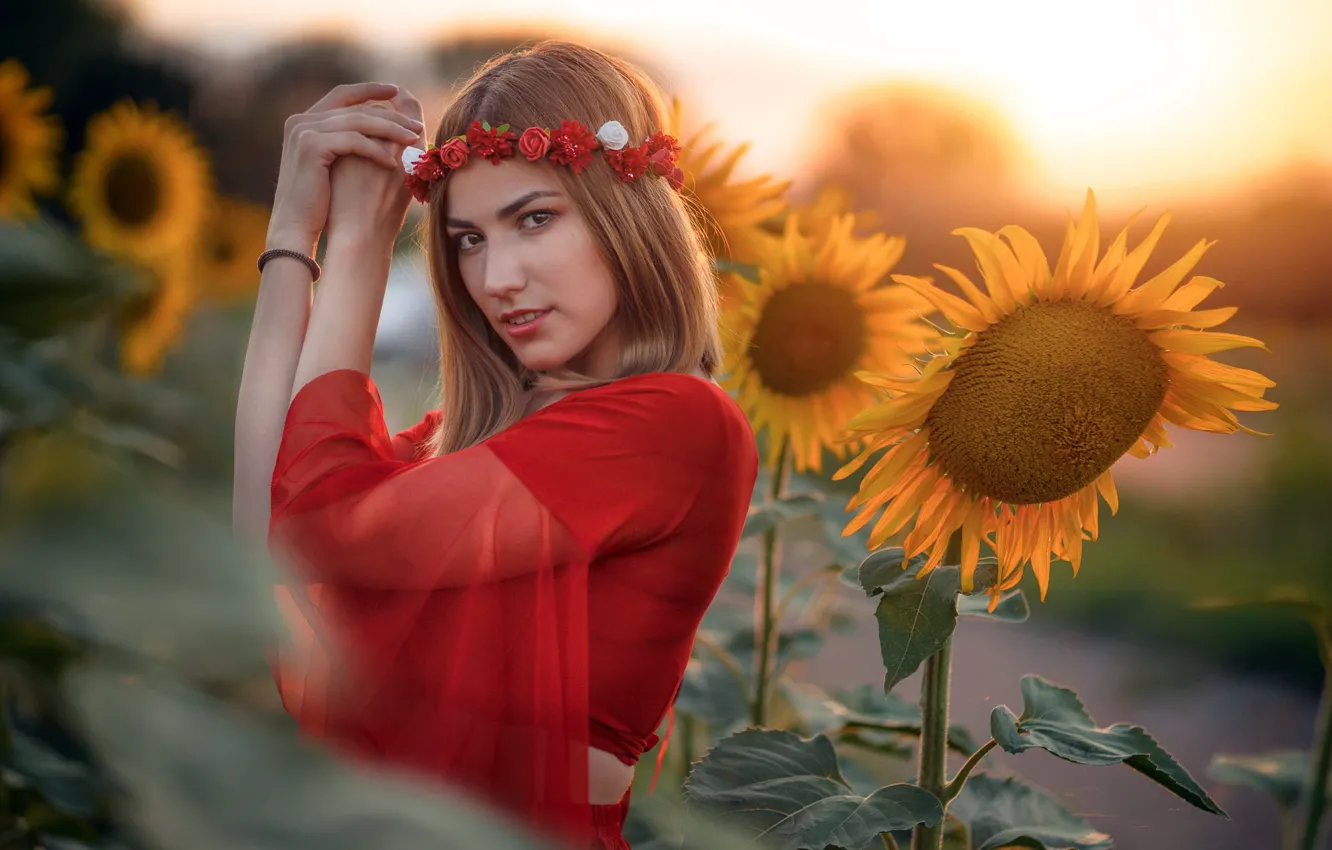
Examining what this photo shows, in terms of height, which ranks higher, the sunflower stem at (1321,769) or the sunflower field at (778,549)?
the sunflower field at (778,549)

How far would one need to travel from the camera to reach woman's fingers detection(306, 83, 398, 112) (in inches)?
32.9

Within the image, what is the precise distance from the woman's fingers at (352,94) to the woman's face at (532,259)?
4.5 inches

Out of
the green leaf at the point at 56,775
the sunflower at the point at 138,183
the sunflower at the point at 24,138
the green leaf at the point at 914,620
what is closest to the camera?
the green leaf at the point at 56,775

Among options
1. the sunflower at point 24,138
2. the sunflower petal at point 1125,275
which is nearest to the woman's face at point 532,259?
the sunflower petal at point 1125,275

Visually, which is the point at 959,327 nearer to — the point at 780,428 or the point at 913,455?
the point at 913,455

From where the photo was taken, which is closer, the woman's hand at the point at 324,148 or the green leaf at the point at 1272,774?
the woman's hand at the point at 324,148

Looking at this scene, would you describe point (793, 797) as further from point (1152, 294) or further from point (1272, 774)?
point (1272, 774)

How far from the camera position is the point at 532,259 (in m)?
0.76

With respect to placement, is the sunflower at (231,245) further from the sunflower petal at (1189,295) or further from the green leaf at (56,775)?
the sunflower petal at (1189,295)

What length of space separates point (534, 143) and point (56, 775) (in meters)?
0.47

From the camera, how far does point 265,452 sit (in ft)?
2.58

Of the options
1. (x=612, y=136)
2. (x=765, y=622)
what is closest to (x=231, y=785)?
(x=612, y=136)

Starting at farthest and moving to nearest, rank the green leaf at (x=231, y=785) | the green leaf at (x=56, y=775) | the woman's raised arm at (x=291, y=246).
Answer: the woman's raised arm at (x=291, y=246)
the green leaf at (x=56, y=775)
the green leaf at (x=231, y=785)

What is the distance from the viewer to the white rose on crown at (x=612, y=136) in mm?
792
